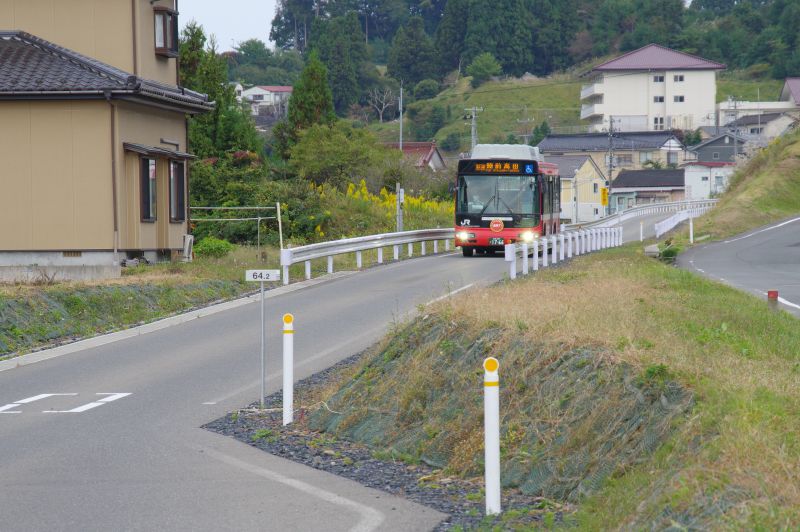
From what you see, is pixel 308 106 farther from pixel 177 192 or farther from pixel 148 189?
pixel 148 189

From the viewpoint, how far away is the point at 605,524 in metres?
7.09

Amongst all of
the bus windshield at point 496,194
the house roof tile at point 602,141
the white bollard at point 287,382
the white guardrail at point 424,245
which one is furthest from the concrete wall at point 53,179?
the house roof tile at point 602,141

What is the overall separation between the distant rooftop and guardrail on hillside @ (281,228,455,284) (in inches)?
3381

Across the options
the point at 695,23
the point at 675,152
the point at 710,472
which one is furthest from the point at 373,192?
the point at 695,23

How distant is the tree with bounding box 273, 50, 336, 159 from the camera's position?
203 ft

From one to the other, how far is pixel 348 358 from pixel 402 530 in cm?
796

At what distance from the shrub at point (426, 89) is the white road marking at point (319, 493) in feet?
423

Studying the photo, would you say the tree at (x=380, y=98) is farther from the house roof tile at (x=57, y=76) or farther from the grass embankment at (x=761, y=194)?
the house roof tile at (x=57, y=76)

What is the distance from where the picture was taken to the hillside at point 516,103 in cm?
12838

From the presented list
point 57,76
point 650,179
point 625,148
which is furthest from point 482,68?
point 57,76

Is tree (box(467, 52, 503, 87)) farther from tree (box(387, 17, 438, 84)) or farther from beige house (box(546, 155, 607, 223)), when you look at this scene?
beige house (box(546, 155, 607, 223))

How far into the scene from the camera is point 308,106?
6222cm

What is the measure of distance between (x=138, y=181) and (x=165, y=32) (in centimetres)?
529

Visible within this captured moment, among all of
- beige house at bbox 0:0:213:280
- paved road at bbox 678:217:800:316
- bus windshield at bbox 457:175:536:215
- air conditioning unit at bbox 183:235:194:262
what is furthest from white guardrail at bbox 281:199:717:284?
beige house at bbox 0:0:213:280
